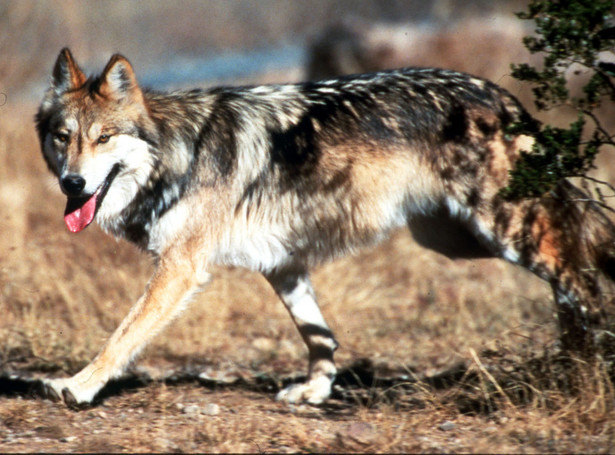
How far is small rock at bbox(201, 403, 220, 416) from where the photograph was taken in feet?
13.6

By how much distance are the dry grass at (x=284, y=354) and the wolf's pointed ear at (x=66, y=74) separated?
585 millimetres

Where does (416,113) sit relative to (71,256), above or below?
above

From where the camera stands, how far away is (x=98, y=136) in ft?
13.0

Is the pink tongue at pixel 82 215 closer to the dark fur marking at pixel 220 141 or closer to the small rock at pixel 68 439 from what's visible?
the dark fur marking at pixel 220 141

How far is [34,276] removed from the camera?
20.3ft

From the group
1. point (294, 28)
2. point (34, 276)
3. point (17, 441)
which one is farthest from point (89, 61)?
point (294, 28)

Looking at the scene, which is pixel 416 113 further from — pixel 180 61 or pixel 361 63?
pixel 180 61

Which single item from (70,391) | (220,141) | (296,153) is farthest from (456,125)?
(70,391)

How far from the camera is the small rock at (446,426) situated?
3.80m

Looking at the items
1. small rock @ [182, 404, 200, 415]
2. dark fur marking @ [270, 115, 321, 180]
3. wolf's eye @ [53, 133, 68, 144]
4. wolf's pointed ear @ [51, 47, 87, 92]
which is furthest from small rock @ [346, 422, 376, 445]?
wolf's pointed ear @ [51, 47, 87, 92]

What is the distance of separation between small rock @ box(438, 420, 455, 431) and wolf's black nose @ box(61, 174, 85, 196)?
2111 mm

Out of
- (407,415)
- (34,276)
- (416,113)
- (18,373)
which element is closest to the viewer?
(407,415)

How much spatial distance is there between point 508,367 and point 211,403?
169cm

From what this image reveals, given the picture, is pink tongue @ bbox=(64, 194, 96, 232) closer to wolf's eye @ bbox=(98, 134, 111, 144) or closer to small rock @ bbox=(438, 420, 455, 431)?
wolf's eye @ bbox=(98, 134, 111, 144)
